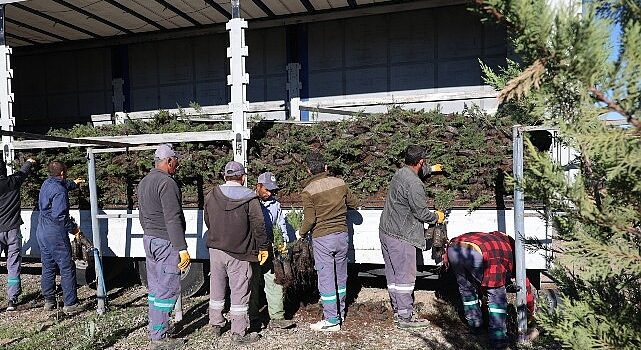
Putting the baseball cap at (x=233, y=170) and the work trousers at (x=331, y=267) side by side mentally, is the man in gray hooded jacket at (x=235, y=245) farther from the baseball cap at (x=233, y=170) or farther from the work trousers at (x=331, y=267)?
the work trousers at (x=331, y=267)

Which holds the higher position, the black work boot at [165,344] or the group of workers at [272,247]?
the group of workers at [272,247]

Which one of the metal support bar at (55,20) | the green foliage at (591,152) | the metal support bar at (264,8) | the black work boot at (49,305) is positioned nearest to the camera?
the green foliage at (591,152)

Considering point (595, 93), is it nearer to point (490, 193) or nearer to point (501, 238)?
point (501, 238)

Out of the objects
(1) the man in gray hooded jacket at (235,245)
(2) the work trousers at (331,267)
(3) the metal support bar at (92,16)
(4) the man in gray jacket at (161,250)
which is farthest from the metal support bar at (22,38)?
(2) the work trousers at (331,267)

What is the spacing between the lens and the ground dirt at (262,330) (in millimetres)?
4316

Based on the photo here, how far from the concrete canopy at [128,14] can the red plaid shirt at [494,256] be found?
5.42 meters

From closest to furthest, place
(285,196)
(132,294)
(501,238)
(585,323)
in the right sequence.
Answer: (585,323) → (501,238) → (285,196) → (132,294)

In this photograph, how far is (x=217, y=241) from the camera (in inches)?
169

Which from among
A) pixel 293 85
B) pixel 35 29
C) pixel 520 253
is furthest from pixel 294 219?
pixel 35 29

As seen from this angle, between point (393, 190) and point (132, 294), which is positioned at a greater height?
point (393, 190)

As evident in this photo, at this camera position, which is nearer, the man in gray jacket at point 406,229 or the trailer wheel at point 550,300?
the trailer wheel at point 550,300

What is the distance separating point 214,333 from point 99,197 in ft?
9.25

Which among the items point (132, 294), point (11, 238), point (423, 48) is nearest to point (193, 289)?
point (132, 294)

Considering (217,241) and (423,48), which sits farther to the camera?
(423,48)
